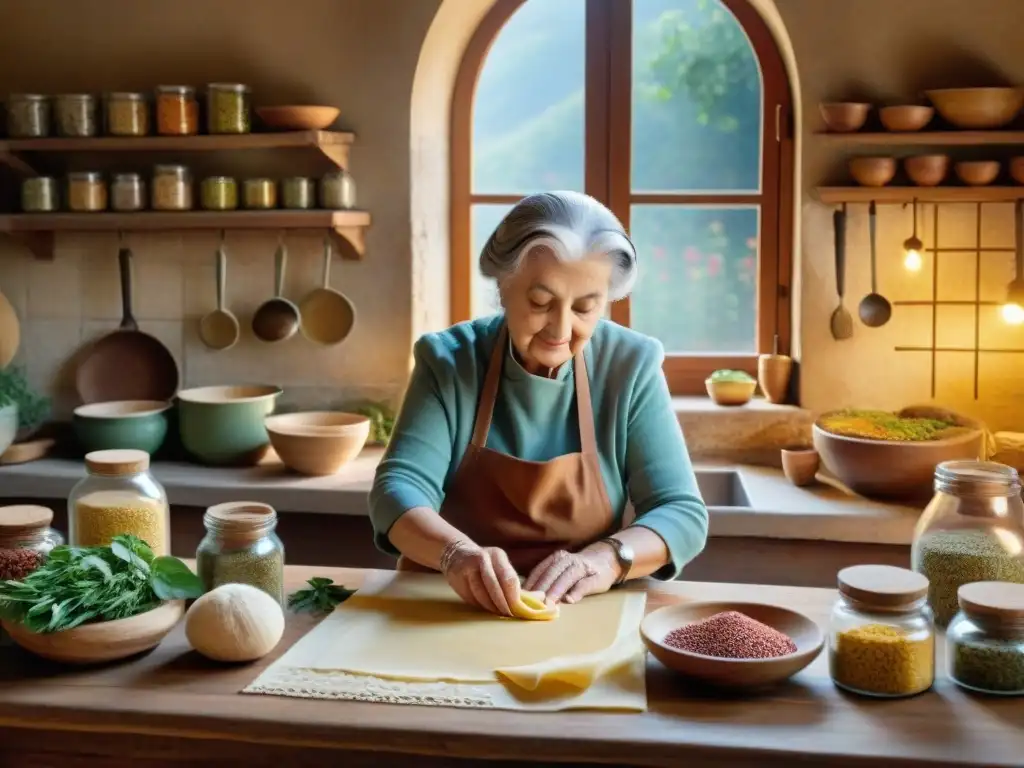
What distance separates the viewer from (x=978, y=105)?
3.03 m

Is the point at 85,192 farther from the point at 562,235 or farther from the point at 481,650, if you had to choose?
the point at 481,650

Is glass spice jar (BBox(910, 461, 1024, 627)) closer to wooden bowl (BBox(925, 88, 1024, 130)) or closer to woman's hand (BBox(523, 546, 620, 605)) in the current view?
woman's hand (BBox(523, 546, 620, 605))

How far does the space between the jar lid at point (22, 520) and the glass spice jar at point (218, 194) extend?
171 centimetres

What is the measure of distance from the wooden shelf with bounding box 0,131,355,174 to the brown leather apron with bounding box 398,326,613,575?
1.43 metres

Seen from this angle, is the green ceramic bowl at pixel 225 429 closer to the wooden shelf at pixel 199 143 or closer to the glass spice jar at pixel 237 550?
the wooden shelf at pixel 199 143

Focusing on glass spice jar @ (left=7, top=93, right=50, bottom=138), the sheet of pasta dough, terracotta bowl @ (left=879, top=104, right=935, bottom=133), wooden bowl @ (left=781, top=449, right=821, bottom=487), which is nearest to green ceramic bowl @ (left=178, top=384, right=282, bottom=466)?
glass spice jar @ (left=7, top=93, right=50, bottom=138)

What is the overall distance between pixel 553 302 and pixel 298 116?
1.61m

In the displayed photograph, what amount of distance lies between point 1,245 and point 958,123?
2.77 m

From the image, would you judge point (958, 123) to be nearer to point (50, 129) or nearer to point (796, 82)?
point (796, 82)

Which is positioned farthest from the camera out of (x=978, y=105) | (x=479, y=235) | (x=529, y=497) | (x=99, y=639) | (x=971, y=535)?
(x=479, y=235)

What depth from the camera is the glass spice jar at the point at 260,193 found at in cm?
332

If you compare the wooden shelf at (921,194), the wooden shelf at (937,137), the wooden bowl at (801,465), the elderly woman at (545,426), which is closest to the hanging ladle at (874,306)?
the wooden shelf at (921,194)

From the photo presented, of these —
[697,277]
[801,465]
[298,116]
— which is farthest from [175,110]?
[801,465]

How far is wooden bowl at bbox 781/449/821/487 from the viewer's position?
307 cm
